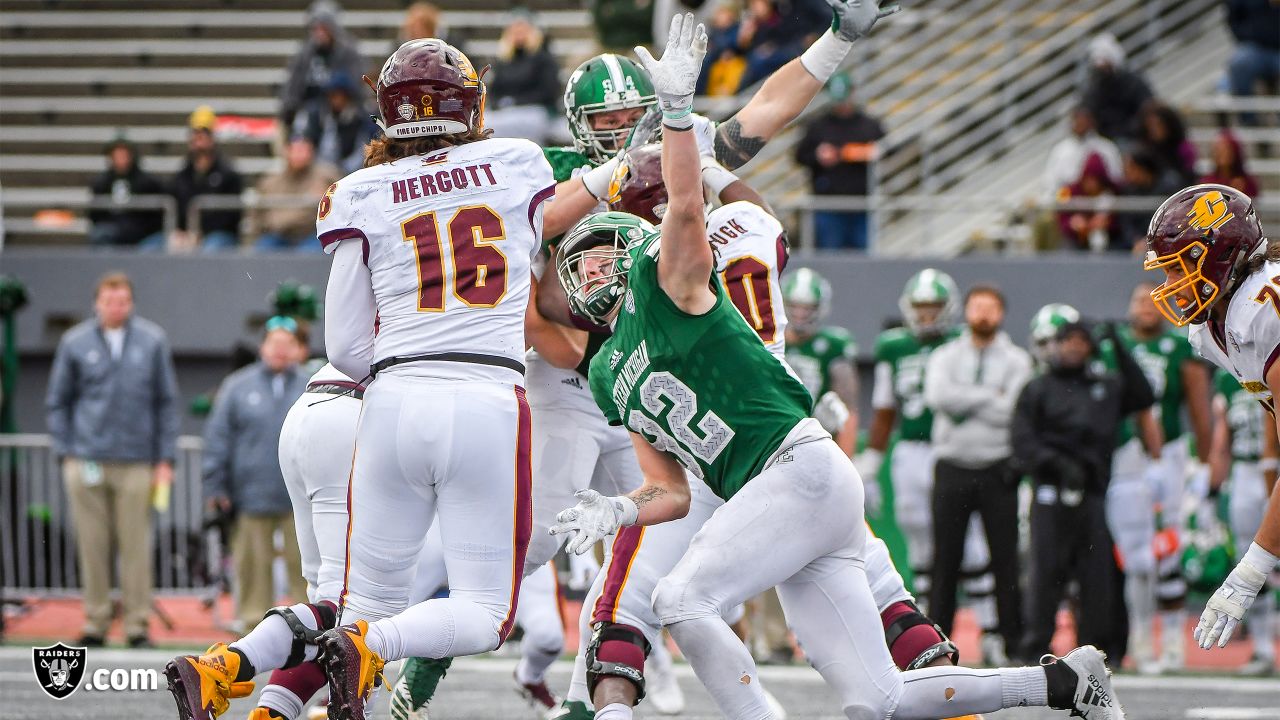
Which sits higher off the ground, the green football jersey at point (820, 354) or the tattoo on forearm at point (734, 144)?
the tattoo on forearm at point (734, 144)

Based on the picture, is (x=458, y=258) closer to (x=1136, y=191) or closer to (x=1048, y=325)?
(x=1048, y=325)

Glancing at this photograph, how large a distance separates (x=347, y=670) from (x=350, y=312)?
1.17 meters

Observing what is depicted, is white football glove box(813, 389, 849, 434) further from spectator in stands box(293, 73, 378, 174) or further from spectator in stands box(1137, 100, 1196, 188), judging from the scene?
spectator in stands box(293, 73, 378, 174)

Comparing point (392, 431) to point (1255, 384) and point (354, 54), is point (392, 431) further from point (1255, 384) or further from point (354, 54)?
point (354, 54)

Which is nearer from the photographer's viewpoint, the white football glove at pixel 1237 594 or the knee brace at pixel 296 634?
the white football glove at pixel 1237 594

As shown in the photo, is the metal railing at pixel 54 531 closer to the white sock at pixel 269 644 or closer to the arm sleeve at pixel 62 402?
the arm sleeve at pixel 62 402

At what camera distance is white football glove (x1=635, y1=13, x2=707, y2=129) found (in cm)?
501

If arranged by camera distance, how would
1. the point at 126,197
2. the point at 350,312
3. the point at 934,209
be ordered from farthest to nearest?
the point at 126,197 → the point at 934,209 → the point at 350,312

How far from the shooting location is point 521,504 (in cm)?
538

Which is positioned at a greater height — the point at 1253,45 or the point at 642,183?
the point at 1253,45

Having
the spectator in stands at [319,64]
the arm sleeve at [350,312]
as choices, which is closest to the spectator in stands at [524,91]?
the spectator in stands at [319,64]

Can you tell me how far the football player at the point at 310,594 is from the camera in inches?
205

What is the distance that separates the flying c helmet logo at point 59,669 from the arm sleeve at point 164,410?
2.39 metres

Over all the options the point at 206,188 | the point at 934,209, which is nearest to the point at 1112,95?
the point at 934,209
